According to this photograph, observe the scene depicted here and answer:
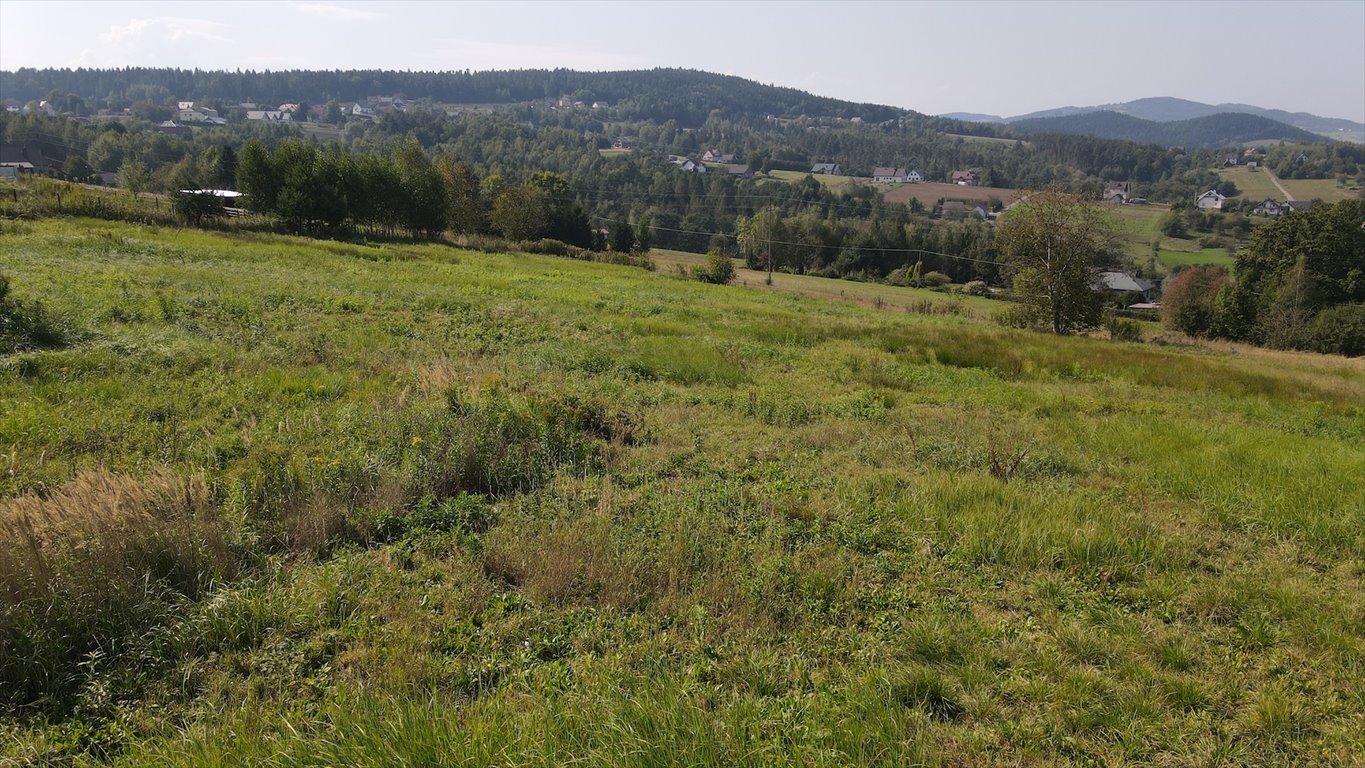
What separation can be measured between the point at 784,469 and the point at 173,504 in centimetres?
621

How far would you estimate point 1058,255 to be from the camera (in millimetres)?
33406

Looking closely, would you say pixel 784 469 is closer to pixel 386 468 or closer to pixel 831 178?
pixel 386 468

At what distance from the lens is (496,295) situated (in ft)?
74.3

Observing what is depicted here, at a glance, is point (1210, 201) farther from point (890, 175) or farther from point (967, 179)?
point (890, 175)

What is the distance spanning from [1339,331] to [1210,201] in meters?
111

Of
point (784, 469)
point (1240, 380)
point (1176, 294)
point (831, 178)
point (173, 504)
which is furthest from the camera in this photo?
point (831, 178)

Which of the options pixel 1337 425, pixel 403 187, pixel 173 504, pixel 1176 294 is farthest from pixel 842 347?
pixel 1176 294

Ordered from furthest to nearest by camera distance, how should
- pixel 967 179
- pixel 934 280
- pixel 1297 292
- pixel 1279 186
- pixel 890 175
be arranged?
pixel 890 175 < pixel 967 179 < pixel 1279 186 < pixel 934 280 < pixel 1297 292

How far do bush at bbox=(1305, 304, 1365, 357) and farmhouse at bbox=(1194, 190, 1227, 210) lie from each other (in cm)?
10386

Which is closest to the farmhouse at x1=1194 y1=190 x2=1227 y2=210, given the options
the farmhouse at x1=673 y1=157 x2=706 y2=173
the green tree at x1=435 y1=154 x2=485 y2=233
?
the farmhouse at x1=673 y1=157 x2=706 y2=173

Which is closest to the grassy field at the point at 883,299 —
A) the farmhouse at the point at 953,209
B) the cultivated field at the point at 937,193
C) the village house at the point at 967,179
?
the farmhouse at the point at 953,209

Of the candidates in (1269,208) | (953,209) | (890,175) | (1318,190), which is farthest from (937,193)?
(1318,190)

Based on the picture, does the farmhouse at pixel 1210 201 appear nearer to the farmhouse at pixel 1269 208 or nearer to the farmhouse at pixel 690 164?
the farmhouse at pixel 1269 208

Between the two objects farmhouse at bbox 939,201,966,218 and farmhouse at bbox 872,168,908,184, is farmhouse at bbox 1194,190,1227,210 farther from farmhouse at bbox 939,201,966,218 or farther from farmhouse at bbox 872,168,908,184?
farmhouse at bbox 872,168,908,184
